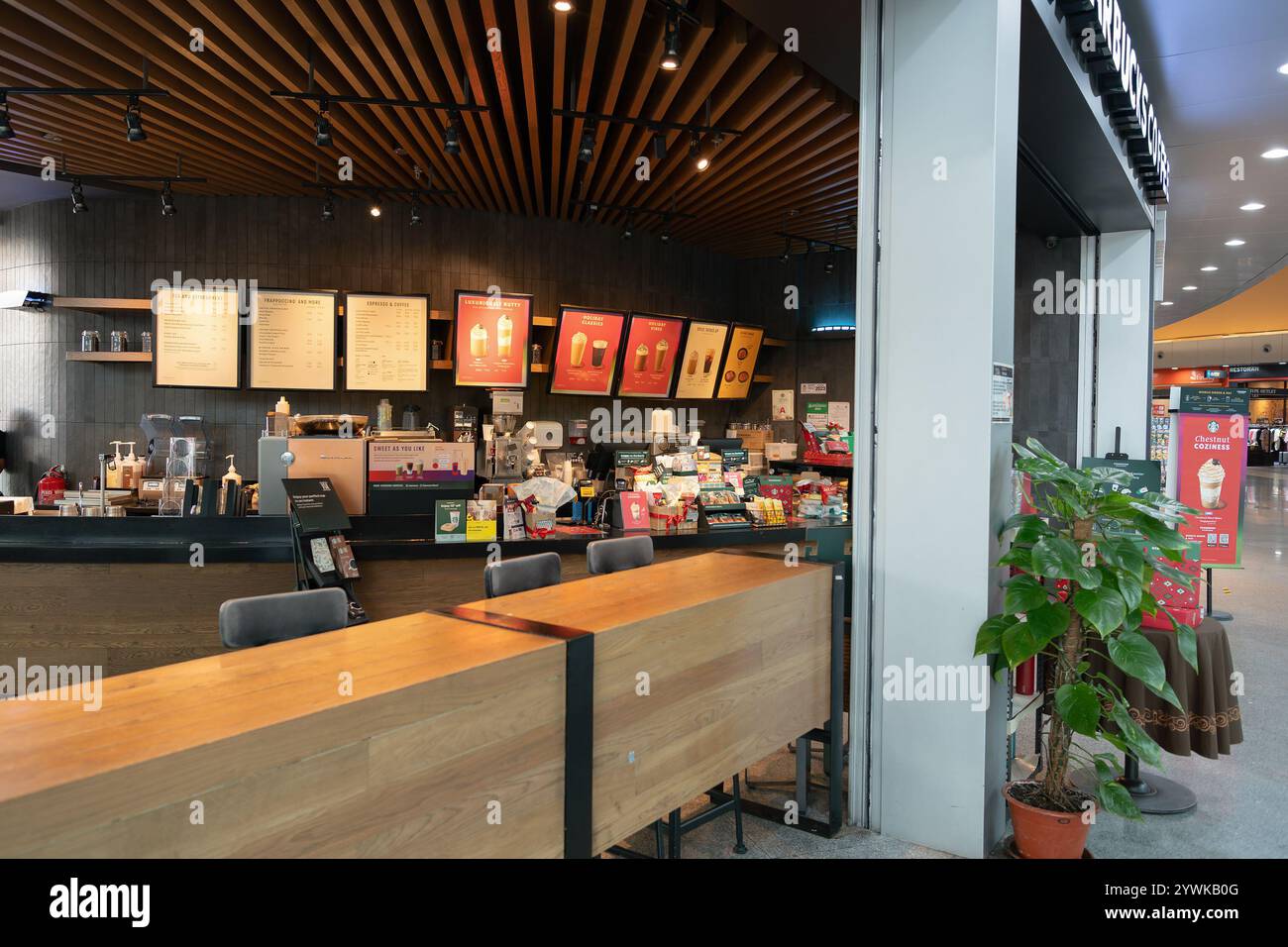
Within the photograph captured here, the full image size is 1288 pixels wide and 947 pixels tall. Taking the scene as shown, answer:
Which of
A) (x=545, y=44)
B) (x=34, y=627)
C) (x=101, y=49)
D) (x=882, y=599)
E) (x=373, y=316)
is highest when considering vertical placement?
(x=545, y=44)

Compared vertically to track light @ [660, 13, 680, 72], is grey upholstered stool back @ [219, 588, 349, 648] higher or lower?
lower

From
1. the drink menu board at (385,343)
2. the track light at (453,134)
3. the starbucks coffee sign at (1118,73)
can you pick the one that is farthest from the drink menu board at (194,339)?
the starbucks coffee sign at (1118,73)

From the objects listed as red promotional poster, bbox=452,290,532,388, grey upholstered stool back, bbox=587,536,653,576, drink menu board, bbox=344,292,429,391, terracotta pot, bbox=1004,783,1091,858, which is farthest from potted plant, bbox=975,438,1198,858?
A: drink menu board, bbox=344,292,429,391

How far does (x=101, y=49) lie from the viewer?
429cm

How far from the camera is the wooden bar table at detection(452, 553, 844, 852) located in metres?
2.05

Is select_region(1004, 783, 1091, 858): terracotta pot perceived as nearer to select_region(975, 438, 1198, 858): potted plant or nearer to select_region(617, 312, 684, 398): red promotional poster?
select_region(975, 438, 1198, 858): potted plant

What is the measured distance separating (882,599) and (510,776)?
1.74 metres

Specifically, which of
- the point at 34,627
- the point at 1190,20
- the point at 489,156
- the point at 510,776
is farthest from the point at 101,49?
the point at 1190,20

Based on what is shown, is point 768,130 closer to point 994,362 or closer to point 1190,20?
point 1190,20

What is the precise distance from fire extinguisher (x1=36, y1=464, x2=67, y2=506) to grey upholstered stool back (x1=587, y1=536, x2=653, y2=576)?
5.14m

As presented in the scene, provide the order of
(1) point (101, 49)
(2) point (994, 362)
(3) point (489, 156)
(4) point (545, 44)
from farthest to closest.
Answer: (3) point (489, 156) → (4) point (545, 44) → (1) point (101, 49) → (2) point (994, 362)

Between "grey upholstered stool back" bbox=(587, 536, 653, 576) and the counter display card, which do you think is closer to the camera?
"grey upholstered stool back" bbox=(587, 536, 653, 576)

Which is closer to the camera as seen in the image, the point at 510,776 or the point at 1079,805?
the point at 510,776

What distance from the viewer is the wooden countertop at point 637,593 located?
7.20ft
